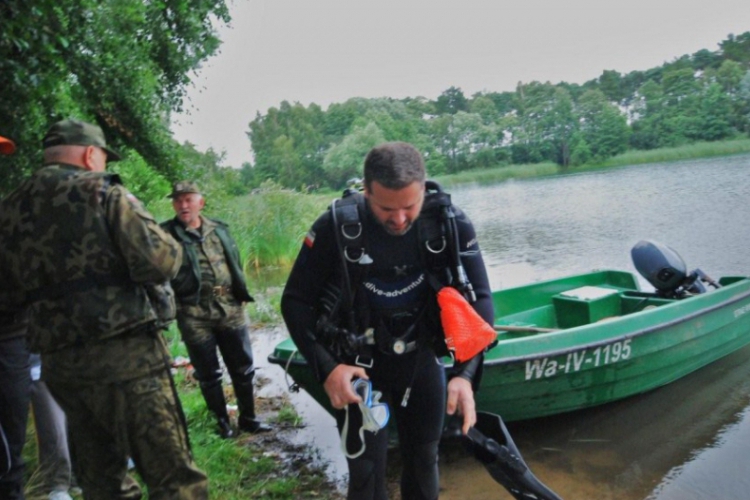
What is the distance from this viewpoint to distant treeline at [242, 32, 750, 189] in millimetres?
40622

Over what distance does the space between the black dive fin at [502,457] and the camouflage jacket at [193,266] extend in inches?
86.0

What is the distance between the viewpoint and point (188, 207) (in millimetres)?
3967

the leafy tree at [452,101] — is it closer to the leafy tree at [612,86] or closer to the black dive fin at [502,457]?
the leafy tree at [612,86]

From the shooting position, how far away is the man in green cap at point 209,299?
3941 millimetres

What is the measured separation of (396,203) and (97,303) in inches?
43.6

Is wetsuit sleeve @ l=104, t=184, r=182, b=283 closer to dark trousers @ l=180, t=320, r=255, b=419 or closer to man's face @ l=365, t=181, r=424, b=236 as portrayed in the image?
man's face @ l=365, t=181, r=424, b=236

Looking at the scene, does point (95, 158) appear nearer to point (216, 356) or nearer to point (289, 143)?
point (216, 356)

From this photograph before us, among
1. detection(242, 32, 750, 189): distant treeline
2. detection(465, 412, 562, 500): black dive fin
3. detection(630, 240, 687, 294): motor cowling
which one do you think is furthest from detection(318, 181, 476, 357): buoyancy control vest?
detection(242, 32, 750, 189): distant treeline

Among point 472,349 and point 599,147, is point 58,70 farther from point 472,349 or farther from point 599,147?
point 599,147

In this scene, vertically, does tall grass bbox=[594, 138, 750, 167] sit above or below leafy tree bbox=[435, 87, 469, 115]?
below

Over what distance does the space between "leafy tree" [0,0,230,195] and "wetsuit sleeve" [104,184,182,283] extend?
199cm

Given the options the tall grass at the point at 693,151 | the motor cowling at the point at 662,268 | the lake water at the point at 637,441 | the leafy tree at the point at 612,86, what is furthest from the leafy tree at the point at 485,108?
the motor cowling at the point at 662,268

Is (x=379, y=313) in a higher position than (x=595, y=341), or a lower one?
higher

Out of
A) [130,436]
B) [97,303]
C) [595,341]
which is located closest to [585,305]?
[595,341]
